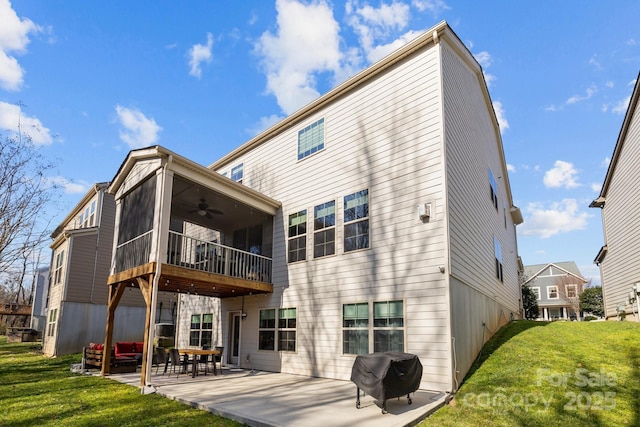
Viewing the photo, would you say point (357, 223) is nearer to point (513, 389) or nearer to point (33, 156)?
point (513, 389)

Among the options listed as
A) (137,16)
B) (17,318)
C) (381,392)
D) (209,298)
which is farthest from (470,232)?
(17,318)

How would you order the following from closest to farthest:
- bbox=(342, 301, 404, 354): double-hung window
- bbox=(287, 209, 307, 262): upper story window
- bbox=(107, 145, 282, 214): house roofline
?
bbox=(342, 301, 404, 354): double-hung window
bbox=(107, 145, 282, 214): house roofline
bbox=(287, 209, 307, 262): upper story window

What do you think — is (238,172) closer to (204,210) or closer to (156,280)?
(204,210)

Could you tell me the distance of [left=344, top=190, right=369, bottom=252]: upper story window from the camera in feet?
33.9

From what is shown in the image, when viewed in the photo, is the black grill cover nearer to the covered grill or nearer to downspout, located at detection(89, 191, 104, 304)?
the covered grill

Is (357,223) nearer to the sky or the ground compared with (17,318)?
nearer to the sky

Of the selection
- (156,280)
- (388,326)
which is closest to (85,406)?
(156,280)

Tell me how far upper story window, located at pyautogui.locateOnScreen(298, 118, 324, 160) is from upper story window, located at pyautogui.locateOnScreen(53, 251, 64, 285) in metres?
15.4

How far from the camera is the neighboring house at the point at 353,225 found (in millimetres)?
8914

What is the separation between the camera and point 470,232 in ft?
35.1

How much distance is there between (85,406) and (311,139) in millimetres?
9118

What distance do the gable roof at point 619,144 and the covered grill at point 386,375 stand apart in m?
14.9

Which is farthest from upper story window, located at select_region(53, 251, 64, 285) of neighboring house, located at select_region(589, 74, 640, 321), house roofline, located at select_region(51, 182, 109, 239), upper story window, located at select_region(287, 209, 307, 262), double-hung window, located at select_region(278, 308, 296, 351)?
neighboring house, located at select_region(589, 74, 640, 321)

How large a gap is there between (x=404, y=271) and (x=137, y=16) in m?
11.9
